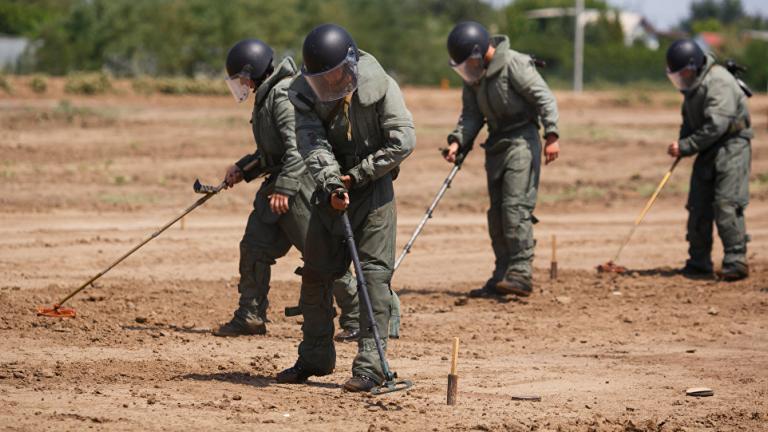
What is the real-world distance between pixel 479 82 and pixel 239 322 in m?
3.29

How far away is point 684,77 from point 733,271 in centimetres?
187

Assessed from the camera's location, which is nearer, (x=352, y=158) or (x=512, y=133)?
(x=352, y=158)

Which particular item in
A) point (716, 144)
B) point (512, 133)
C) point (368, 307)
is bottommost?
point (368, 307)

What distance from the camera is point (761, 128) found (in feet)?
93.2

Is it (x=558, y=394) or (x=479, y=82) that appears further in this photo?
(x=479, y=82)

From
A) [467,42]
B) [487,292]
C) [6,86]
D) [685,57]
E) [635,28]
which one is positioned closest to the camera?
[467,42]

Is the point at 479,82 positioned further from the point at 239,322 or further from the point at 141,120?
the point at 141,120

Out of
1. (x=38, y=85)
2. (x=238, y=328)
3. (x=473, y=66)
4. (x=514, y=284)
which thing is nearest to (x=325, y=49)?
(x=238, y=328)

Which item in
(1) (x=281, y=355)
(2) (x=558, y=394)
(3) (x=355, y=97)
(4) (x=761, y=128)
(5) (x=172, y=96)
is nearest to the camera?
(3) (x=355, y=97)

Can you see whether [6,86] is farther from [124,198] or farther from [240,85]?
[240,85]

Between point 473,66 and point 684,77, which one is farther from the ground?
point 473,66

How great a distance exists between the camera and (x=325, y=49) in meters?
7.56

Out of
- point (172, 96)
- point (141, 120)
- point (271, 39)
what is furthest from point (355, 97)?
point (271, 39)

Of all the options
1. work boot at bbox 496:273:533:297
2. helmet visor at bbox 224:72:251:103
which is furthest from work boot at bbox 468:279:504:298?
helmet visor at bbox 224:72:251:103
